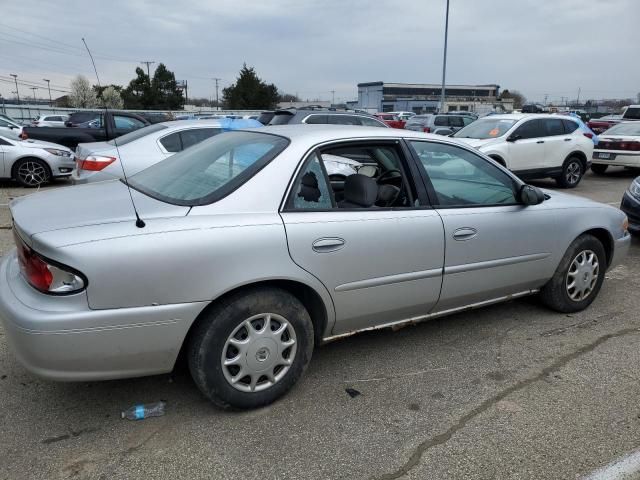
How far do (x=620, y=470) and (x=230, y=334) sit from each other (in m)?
1.99

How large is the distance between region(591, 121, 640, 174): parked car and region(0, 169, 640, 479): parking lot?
10.9 metres

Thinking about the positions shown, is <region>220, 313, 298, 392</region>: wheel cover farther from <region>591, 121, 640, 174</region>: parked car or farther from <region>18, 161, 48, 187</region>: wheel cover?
<region>591, 121, 640, 174</region>: parked car

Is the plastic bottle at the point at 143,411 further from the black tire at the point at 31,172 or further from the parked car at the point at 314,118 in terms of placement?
the black tire at the point at 31,172

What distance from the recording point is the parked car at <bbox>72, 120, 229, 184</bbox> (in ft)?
21.1

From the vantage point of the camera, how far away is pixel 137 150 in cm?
684

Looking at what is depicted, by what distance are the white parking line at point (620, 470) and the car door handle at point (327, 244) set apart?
1638 millimetres

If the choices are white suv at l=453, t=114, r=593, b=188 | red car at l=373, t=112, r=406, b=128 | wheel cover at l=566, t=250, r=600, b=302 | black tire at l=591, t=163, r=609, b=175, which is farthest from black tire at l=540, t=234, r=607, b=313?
red car at l=373, t=112, r=406, b=128

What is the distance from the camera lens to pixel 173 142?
7.11 m

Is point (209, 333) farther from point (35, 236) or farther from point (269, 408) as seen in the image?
point (35, 236)

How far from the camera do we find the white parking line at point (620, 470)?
2.38 meters

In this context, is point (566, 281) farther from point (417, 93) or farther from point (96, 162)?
point (417, 93)

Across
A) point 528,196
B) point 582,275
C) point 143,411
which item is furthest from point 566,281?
point 143,411

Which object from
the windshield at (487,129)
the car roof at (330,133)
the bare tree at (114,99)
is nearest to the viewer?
the car roof at (330,133)

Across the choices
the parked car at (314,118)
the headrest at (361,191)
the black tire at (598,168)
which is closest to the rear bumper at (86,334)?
the headrest at (361,191)
